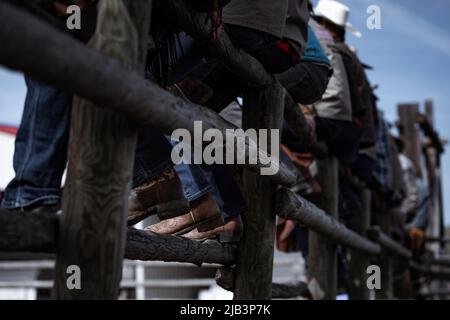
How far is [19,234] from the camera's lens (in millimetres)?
1507

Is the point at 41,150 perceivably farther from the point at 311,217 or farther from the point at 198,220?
the point at 311,217

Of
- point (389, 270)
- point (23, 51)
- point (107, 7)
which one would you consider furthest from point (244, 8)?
point (389, 270)

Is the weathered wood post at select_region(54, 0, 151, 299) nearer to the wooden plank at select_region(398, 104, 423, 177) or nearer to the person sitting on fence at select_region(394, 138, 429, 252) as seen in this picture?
the person sitting on fence at select_region(394, 138, 429, 252)

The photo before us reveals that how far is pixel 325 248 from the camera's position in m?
4.71

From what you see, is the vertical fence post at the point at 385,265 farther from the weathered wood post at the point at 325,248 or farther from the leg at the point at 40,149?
the leg at the point at 40,149

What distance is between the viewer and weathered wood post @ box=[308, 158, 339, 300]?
15.3 ft

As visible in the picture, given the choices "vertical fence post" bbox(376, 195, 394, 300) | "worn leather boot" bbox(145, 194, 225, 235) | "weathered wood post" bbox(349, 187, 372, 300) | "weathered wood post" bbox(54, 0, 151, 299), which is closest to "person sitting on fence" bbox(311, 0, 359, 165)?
"weathered wood post" bbox(349, 187, 372, 300)

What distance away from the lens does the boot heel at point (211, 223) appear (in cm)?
262

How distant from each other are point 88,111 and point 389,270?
665cm

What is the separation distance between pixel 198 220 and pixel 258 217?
0.33m

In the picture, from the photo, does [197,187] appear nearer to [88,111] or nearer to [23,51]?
[88,111]

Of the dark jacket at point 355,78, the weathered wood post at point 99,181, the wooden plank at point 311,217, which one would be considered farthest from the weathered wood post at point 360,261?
the weathered wood post at point 99,181

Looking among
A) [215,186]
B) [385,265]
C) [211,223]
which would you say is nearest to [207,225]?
[211,223]

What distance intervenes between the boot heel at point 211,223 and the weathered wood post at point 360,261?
352 cm
